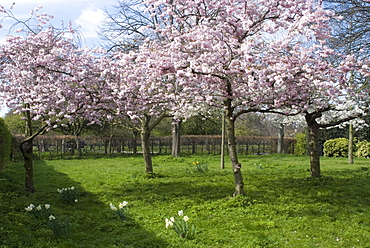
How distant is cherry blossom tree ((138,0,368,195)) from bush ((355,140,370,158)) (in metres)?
14.7

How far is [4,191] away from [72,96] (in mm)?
2737

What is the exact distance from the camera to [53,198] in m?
7.87

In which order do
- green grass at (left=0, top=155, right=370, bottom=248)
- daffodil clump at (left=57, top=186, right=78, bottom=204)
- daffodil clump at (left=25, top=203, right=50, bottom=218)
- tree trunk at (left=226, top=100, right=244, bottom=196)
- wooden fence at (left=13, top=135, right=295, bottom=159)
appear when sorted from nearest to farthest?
green grass at (left=0, top=155, right=370, bottom=248) < daffodil clump at (left=25, top=203, right=50, bottom=218) < daffodil clump at (left=57, top=186, right=78, bottom=204) < tree trunk at (left=226, top=100, right=244, bottom=196) < wooden fence at (left=13, top=135, right=295, bottom=159)

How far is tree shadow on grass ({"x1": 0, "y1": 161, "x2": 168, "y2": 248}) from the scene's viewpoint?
499cm

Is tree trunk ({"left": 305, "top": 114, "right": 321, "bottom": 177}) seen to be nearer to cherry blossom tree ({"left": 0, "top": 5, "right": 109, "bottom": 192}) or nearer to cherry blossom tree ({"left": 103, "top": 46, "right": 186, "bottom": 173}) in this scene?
cherry blossom tree ({"left": 103, "top": 46, "right": 186, "bottom": 173})

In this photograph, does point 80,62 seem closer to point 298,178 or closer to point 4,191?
point 4,191

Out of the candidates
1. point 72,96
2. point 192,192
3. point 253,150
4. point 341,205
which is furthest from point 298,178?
point 253,150

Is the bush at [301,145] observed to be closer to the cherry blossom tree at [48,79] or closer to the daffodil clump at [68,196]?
the cherry blossom tree at [48,79]

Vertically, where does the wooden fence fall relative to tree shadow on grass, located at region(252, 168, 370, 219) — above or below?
above

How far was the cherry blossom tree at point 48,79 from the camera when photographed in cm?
778

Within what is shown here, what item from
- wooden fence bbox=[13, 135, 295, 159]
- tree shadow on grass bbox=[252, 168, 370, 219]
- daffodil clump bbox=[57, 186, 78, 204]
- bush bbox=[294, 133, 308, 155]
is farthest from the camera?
bush bbox=[294, 133, 308, 155]

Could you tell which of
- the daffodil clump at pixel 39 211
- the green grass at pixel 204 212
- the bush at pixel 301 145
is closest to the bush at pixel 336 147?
the bush at pixel 301 145

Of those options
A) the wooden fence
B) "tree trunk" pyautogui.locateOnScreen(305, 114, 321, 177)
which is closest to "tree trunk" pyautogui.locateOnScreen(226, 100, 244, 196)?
"tree trunk" pyautogui.locateOnScreen(305, 114, 321, 177)

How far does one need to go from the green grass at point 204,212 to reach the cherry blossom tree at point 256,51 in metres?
2.32
